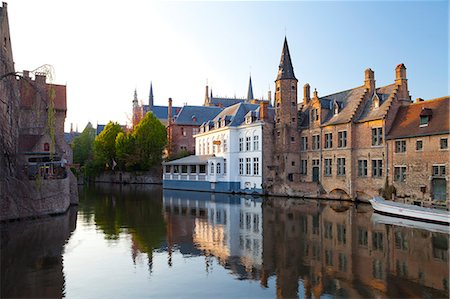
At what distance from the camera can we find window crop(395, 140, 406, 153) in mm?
30747

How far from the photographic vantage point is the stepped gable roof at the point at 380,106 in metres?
33.0

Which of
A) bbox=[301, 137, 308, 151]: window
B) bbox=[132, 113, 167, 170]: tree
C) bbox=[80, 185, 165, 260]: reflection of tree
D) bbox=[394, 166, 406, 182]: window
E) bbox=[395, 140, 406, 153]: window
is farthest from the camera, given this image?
bbox=[132, 113, 167, 170]: tree

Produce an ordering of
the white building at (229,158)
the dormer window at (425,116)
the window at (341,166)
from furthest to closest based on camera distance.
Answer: the white building at (229,158) → the window at (341,166) → the dormer window at (425,116)

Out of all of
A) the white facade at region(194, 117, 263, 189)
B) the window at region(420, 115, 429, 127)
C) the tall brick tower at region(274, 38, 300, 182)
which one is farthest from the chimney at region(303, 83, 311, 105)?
the window at region(420, 115, 429, 127)

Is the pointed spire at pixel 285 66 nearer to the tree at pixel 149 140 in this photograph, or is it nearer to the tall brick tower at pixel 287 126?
the tall brick tower at pixel 287 126

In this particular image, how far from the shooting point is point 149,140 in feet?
206

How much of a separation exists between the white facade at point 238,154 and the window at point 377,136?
1235 centimetres

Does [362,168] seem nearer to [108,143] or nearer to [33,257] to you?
[33,257]

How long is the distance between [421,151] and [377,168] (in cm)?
443

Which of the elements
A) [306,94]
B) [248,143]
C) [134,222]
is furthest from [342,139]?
[134,222]

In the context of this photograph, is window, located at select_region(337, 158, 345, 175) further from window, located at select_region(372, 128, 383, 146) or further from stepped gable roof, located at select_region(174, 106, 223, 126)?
stepped gable roof, located at select_region(174, 106, 223, 126)

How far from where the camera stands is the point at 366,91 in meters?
36.1

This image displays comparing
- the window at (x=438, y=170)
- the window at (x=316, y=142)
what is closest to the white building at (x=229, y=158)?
the window at (x=316, y=142)

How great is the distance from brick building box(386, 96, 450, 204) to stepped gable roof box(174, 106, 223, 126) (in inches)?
1632
